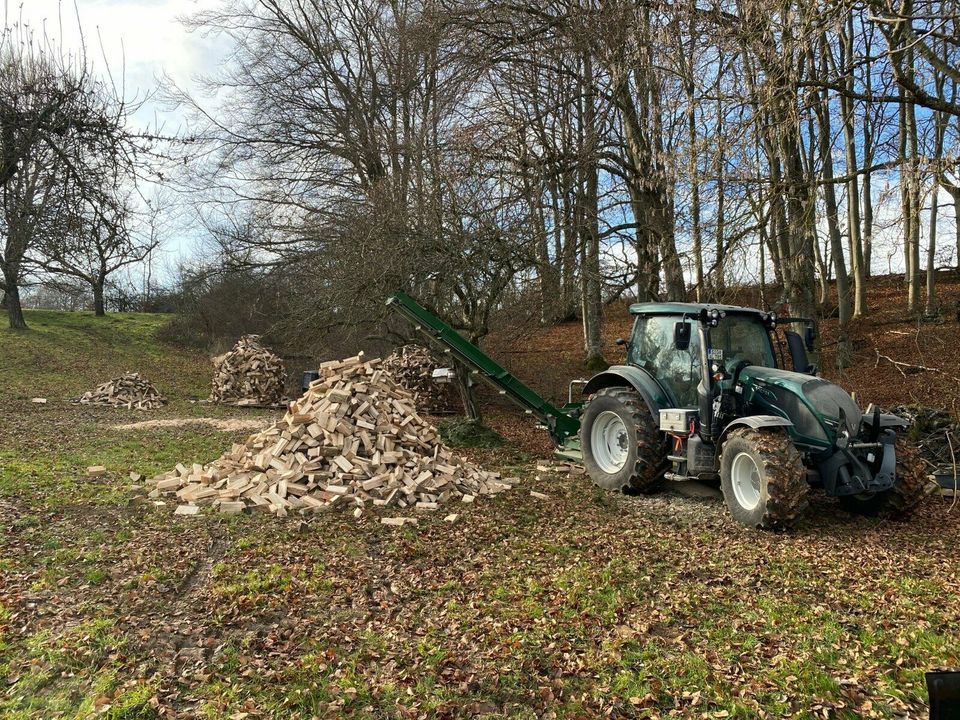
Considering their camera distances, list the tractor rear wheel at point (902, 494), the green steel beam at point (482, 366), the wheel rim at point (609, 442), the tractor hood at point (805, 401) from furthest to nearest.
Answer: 1. the green steel beam at point (482, 366)
2. the wheel rim at point (609, 442)
3. the tractor rear wheel at point (902, 494)
4. the tractor hood at point (805, 401)

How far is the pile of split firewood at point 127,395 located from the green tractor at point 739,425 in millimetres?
11406

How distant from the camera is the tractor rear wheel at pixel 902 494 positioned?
20.8 feet

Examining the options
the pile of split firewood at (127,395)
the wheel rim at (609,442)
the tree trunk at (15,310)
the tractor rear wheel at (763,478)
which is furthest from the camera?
the tree trunk at (15,310)

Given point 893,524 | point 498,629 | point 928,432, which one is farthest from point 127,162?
point 928,432

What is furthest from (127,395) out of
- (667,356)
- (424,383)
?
(667,356)

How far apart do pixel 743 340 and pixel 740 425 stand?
117cm

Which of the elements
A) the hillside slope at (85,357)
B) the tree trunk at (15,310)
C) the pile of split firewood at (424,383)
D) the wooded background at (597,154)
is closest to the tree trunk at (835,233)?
the wooded background at (597,154)

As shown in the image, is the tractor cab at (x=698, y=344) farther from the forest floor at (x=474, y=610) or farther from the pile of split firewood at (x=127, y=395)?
the pile of split firewood at (x=127, y=395)

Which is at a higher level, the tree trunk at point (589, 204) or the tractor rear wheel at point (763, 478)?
the tree trunk at point (589, 204)

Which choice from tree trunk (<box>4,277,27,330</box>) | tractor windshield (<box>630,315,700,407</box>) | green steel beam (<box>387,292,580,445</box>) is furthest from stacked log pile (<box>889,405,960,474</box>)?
tree trunk (<box>4,277,27,330</box>)

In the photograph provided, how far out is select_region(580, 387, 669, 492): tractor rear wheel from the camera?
24.2 feet

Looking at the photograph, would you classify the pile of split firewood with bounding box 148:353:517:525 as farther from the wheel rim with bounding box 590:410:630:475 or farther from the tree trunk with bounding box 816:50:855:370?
the tree trunk with bounding box 816:50:855:370

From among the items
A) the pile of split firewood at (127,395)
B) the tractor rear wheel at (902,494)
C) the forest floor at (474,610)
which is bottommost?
the forest floor at (474,610)

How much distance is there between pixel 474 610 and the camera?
14.4ft
